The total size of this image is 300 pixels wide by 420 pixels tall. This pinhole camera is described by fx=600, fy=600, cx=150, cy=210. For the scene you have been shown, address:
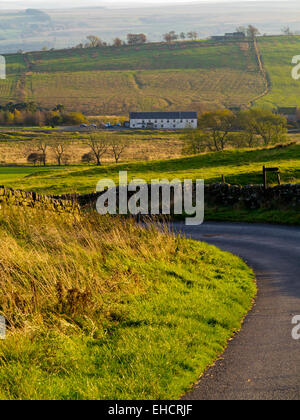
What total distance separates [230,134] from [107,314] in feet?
230

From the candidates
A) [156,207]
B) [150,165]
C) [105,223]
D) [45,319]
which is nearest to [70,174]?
[150,165]

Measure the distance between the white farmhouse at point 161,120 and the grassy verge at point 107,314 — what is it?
148403mm

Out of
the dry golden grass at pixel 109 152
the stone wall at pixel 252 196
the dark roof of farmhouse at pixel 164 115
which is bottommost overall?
the dry golden grass at pixel 109 152

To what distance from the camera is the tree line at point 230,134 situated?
7450 centimetres

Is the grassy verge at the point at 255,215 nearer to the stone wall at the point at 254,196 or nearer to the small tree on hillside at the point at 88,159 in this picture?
the stone wall at the point at 254,196

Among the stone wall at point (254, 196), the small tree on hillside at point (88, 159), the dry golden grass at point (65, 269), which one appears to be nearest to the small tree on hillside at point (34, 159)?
the small tree on hillside at point (88, 159)

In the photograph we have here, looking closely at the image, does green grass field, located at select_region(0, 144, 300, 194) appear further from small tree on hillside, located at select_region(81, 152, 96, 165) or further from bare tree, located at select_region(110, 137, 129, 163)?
bare tree, located at select_region(110, 137, 129, 163)

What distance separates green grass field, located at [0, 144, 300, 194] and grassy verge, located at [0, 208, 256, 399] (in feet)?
82.3

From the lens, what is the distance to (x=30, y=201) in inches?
893

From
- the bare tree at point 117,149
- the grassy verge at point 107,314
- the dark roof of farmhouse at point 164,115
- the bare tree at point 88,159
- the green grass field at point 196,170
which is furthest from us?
the dark roof of farmhouse at point 164,115

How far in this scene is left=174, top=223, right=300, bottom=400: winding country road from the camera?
839 cm
